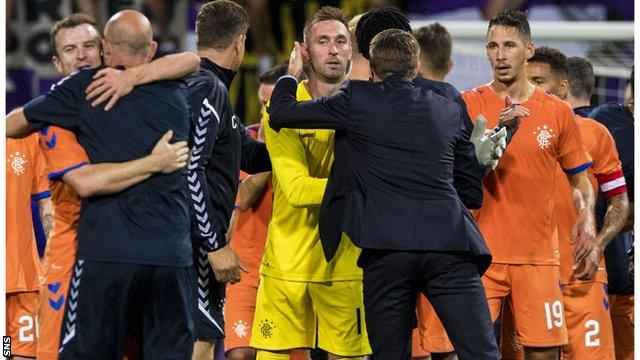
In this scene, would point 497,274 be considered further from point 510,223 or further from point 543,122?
point 543,122

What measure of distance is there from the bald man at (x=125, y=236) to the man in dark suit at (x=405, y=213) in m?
0.75

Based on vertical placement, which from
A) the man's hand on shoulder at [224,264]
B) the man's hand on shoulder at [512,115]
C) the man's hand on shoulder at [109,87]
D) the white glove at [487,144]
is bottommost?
the man's hand on shoulder at [224,264]

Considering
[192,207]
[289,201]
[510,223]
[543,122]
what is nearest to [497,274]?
[510,223]

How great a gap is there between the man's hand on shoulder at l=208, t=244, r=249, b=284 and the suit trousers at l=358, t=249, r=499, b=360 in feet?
1.97

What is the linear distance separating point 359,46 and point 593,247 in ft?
5.24

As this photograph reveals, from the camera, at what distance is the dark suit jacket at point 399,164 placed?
16.2 feet

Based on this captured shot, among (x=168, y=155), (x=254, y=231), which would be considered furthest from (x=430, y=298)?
(x=254, y=231)

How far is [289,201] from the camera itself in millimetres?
5434

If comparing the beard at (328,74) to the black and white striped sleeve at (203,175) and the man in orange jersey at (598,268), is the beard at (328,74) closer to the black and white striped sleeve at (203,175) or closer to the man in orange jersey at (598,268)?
the black and white striped sleeve at (203,175)

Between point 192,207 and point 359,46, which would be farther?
point 359,46

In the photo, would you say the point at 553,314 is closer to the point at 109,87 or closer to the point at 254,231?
the point at 254,231

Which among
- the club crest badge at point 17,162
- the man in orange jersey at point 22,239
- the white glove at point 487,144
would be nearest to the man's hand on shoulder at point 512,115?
the white glove at point 487,144

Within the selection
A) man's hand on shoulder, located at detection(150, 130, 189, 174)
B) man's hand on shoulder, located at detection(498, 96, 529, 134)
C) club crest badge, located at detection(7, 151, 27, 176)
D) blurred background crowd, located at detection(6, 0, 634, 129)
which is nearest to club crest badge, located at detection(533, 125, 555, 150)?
man's hand on shoulder, located at detection(498, 96, 529, 134)

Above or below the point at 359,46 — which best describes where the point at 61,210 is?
below
